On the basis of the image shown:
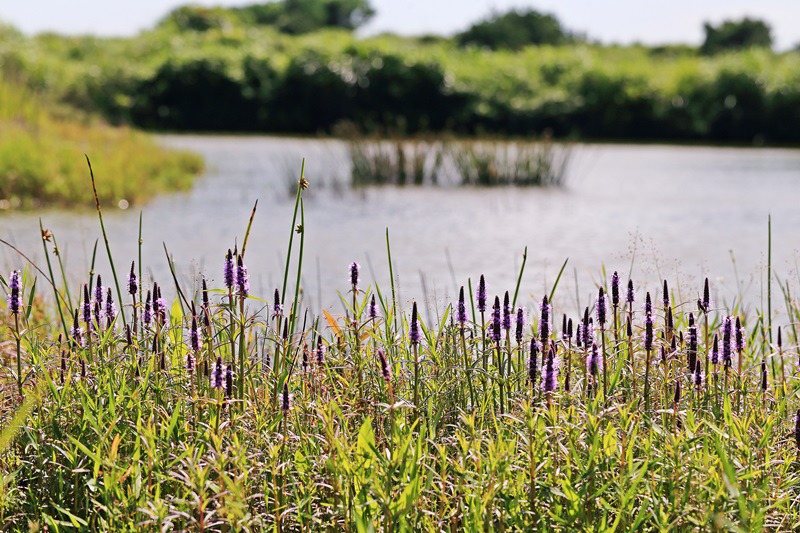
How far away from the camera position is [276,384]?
2230mm

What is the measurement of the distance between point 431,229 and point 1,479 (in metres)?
6.18

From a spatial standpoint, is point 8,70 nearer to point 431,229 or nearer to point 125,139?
point 125,139

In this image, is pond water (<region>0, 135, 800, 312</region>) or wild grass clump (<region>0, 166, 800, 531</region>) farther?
pond water (<region>0, 135, 800, 312</region>)

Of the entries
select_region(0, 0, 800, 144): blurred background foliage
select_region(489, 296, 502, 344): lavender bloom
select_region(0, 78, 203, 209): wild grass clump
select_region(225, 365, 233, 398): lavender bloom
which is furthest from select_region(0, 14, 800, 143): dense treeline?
select_region(225, 365, 233, 398): lavender bloom

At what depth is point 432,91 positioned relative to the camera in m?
23.4

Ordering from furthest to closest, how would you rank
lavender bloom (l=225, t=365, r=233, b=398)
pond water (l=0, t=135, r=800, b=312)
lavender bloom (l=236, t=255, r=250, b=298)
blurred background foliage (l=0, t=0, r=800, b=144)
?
blurred background foliage (l=0, t=0, r=800, b=144), pond water (l=0, t=135, r=800, b=312), lavender bloom (l=236, t=255, r=250, b=298), lavender bloom (l=225, t=365, r=233, b=398)

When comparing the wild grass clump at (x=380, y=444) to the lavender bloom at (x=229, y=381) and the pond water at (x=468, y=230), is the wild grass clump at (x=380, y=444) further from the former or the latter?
the pond water at (x=468, y=230)

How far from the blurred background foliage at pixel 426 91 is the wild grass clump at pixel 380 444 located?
1752 cm

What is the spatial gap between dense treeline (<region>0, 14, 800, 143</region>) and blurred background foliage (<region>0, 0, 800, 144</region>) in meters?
0.03

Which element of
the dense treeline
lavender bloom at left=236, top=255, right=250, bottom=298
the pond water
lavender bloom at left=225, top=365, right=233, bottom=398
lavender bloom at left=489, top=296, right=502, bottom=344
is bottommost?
the pond water

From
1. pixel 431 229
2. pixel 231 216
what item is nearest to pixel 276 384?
pixel 431 229

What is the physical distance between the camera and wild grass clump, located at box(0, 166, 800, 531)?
1913 millimetres

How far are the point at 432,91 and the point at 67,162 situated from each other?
49.4ft

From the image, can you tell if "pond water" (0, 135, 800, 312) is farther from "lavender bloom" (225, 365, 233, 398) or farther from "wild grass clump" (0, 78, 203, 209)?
"lavender bloom" (225, 365, 233, 398)
